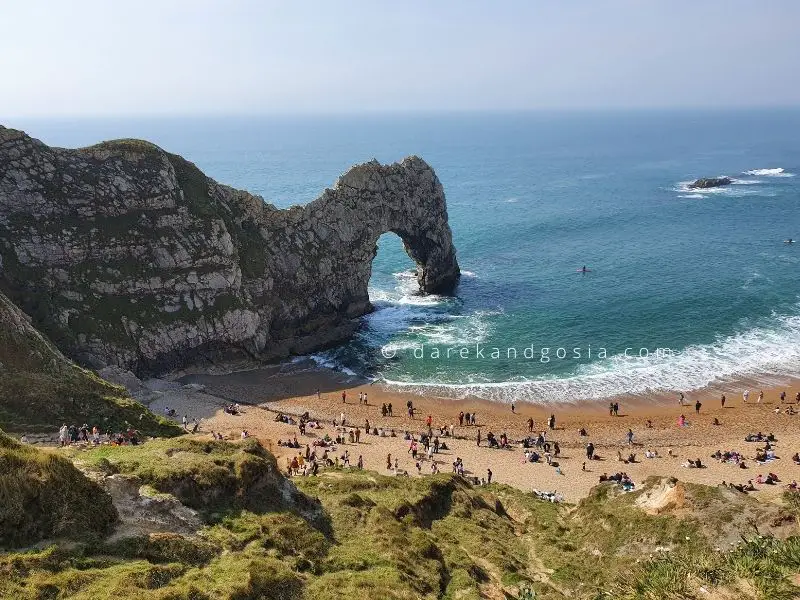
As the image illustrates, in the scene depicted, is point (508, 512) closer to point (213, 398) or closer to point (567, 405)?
point (567, 405)

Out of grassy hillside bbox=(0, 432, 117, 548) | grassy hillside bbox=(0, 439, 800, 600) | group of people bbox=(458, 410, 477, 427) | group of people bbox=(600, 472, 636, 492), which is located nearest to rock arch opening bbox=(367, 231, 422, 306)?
group of people bbox=(458, 410, 477, 427)

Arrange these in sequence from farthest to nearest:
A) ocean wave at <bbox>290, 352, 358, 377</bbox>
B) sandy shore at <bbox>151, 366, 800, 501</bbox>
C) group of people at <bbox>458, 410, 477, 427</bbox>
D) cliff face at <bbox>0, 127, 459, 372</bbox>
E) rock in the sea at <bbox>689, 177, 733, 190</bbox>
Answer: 1. rock in the sea at <bbox>689, 177, 733, 190</bbox>
2. ocean wave at <bbox>290, 352, 358, 377</bbox>
3. cliff face at <bbox>0, 127, 459, 372</bbox>
4. group of people at <bbox>458, 410, 477, 427</bbox>
5. sandy shore at <bbox>151, 366, 800, 501</bbox>

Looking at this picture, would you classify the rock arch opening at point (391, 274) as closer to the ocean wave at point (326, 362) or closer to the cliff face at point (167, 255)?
the cliff face at point (167, 255)

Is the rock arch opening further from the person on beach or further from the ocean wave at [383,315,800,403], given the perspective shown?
the person on beach

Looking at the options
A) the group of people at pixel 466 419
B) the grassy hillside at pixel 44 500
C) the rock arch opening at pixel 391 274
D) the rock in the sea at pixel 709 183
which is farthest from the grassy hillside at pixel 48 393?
the rock in the sea at pixel 709 183

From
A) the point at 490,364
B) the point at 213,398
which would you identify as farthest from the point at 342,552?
the point at 490,364
